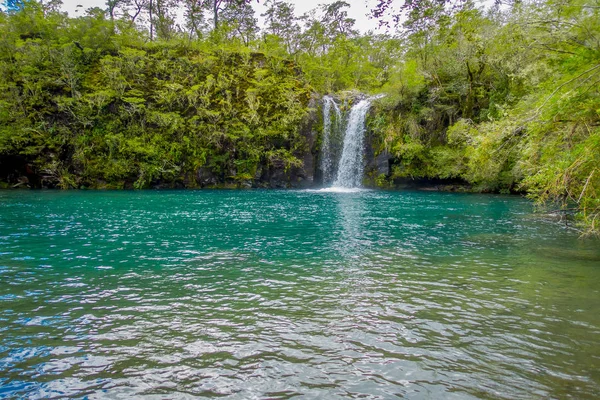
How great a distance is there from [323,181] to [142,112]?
62.4 ft

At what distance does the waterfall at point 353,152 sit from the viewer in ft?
117

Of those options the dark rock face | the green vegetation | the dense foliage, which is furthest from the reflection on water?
the dark rock face

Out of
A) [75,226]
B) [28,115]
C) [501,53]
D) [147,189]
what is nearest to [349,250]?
[75,226]

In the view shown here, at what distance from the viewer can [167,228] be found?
13500 millimetres

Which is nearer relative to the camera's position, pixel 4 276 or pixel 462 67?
pixel 4 276

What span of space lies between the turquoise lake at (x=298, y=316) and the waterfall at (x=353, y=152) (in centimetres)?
2381

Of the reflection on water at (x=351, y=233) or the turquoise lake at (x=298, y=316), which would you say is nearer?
the turquoise lake at (x=298, y=316)

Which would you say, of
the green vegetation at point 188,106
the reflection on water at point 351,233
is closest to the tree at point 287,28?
the green vegetation at point 188,106

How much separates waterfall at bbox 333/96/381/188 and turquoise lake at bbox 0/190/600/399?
23810 millimetres

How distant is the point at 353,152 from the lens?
35812 millimetres

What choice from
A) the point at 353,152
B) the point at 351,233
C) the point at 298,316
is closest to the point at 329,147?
the point at 353,152

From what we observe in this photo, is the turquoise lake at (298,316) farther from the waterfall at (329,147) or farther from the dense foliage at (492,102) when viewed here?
the waterfall at (329,147)

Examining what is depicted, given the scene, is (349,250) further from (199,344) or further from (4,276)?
(4,276)

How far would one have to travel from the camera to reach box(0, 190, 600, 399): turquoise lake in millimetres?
3953
